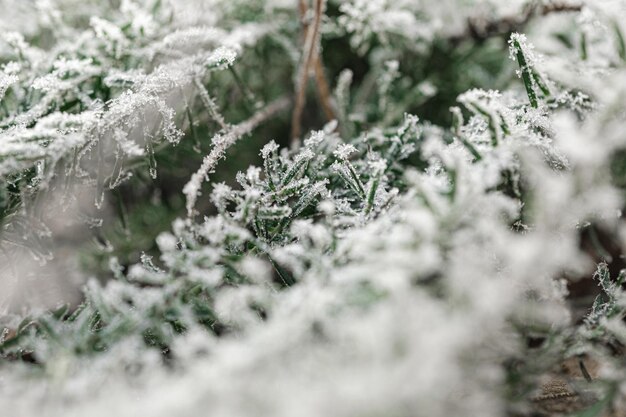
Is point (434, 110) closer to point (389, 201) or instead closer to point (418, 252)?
point (389, 201)

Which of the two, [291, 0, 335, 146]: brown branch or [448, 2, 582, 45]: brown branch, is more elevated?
[291, 0, 335, 146]: brown branch

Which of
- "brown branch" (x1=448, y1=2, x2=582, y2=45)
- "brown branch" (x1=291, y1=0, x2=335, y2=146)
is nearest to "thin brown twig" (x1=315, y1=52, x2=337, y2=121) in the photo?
"brown branch" (x1=291, y1=0, x2=335, y2=146)

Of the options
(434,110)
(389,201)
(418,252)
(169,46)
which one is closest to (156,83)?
(169,46)

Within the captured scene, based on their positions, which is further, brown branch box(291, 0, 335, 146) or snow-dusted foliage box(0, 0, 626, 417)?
brown branch box(291, 0, 335, 146)

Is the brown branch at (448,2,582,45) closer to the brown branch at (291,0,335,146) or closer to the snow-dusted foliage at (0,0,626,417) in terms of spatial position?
the snow-dusted foliage at (0,0,626,417)

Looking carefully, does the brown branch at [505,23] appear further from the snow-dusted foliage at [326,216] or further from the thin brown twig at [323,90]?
the thin brown twig at [323,90]

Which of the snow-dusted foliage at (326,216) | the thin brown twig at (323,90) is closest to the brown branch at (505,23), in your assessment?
the snow-dusted foliage at (326,216)

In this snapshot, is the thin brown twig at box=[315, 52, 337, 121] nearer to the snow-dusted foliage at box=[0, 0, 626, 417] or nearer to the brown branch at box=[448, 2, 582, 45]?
the snow-dusted foliage at box=[0, 0, 626, 417]

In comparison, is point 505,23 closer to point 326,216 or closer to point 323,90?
point 323,90

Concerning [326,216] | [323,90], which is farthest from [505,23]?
[326,216]
